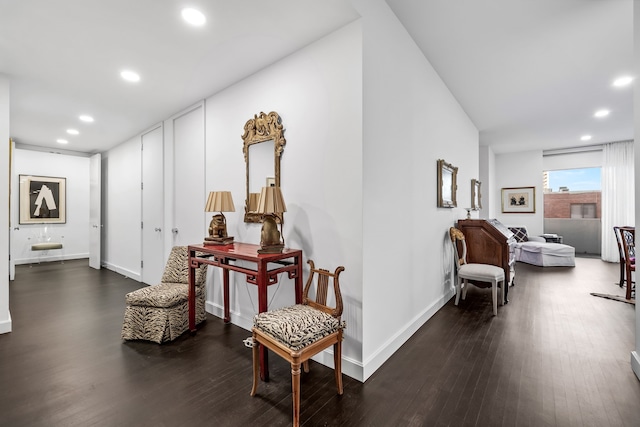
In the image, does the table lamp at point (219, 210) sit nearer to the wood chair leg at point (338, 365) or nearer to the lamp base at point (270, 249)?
the lamp base at point (270, 249)

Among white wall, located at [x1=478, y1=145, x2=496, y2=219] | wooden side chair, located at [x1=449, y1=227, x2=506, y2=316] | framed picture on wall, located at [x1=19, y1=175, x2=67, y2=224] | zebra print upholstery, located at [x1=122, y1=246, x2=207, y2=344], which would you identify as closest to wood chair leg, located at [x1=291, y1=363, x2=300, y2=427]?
zebra print upholstery, located at [x1=122, y1=246, x2=207, y2=344]

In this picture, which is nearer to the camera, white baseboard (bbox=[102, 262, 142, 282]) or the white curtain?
white baseboard (bbox=[102, 262, 142, 282])

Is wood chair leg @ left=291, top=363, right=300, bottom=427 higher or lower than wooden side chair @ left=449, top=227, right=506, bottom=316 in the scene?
lower

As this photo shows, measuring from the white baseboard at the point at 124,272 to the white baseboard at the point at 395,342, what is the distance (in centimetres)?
451

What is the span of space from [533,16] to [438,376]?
10.3 ft

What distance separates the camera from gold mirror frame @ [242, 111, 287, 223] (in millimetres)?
2625

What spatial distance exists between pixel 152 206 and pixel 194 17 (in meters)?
3.31

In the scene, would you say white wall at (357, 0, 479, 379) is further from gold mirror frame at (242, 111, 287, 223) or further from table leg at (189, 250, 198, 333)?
table leg at (189, 250, 198, 333)

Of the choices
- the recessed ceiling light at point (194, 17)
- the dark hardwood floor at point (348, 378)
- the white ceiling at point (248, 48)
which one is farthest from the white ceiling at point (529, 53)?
the dark hardwood floor at point (348, 378)

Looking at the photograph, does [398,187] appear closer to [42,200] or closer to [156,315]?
[156,315]

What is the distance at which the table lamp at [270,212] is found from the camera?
221 centimetres

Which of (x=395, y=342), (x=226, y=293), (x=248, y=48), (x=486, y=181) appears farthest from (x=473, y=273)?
(x=486, y=181)

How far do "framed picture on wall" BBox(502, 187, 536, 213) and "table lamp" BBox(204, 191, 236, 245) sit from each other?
311 inches

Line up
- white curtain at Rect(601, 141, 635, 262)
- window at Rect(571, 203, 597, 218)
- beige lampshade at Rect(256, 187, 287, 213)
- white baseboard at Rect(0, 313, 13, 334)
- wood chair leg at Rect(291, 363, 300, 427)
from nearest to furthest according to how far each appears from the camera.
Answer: wood chair leg at Rect(291, 363, 300, 427), beige lampshade at Rect(256, 187, 287, 213), white baseboard at Rect(0, 313, 13, 334), white curtain at Rect(601, 141, 635, 262), window at Rect(571, 203, 597, 218)
